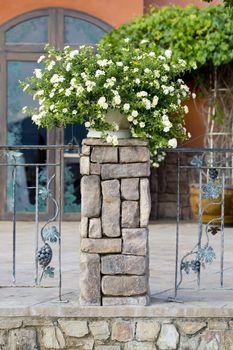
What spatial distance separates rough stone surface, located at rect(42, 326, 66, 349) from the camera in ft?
17.0

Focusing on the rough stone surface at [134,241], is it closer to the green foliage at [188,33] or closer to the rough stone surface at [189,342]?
the rough stone surface at [189,342]

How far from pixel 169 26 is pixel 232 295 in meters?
5.55

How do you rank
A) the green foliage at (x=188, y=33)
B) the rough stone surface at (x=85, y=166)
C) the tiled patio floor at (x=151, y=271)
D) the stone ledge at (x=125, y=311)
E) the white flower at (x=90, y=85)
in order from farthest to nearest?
the green foliage at (x=188, y=33) < the tiled patio floor at (x=151, y=271) < the rough stone surface at (x=85, y=166) < the stone ledge at (x=125, y=311) < the white flower at (x=90, y=85)

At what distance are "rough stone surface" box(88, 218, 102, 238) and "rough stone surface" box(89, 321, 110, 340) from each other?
0.50 m

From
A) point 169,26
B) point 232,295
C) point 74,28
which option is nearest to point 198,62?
point 169,26

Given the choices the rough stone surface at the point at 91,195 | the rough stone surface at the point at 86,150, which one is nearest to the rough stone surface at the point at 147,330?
the rough stone surface at the point at 91,195

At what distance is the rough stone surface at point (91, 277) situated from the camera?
5242mm

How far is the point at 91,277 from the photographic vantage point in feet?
17.2

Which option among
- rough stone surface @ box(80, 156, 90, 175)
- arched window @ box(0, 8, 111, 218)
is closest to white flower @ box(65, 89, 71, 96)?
rough stone surface @ box(80, 156, 90, 175)

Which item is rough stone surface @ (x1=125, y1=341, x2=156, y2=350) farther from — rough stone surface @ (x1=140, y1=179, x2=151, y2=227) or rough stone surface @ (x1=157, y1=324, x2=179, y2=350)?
rough stone surface @ (x1=140, y1=179, x2=151, y2=227)

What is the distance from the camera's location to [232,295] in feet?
18.7

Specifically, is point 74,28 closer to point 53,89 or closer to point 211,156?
point 211,156

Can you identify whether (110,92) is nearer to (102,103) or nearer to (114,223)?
(102,103)

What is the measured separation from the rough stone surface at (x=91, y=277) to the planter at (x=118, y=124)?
2.34 ft
